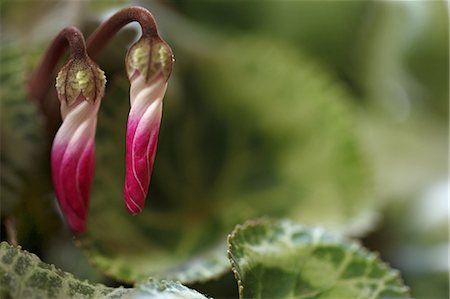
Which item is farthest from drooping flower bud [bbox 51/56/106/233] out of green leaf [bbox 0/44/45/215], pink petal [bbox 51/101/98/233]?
green leaf [bbox 0/44/45/215]

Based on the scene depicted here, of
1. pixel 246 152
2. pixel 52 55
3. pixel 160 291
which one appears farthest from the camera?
pixel 246 152

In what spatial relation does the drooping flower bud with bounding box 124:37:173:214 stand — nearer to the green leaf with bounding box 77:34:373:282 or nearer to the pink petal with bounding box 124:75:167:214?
the pink petal with bounding box 124:75:167:214

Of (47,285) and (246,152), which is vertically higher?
(246,152)

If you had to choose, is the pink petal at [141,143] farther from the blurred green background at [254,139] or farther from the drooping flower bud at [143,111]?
the blurred green background at [254,139]

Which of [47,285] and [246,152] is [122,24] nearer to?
[47,285]

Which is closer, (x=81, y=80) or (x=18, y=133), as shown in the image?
(x=81, y=80)

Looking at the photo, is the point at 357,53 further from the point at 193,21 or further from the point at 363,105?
the point at 193,21

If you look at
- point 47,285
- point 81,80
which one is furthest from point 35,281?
point 81,80
